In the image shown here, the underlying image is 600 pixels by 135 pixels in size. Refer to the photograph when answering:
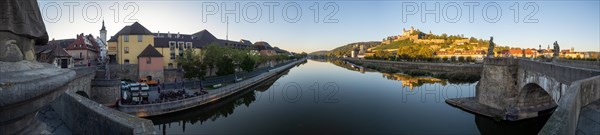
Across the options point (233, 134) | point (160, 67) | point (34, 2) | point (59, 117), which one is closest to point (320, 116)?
point (233, 134)

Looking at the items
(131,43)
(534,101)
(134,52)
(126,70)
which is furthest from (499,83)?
(131,43)

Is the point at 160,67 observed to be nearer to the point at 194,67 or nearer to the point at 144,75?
the point at 144,75

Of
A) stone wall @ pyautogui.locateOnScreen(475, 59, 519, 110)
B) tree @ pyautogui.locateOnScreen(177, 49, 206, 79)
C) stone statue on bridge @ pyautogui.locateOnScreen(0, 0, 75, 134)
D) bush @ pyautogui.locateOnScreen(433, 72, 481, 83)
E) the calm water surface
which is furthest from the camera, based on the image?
bush @ pyautogui.locateOnScreen(433, 72, 481, 83)

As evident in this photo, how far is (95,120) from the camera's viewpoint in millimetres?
4141

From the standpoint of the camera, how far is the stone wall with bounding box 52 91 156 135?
378cm

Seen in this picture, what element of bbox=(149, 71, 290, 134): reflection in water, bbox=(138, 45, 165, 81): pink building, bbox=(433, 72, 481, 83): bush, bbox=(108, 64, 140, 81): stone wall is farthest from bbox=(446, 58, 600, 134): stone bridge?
bbox=(108, 64, 140, 81): stone wall

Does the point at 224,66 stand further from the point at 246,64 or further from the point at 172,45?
the point at 172,45

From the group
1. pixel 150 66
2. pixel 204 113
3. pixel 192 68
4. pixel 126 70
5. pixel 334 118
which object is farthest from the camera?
pixel 150 66

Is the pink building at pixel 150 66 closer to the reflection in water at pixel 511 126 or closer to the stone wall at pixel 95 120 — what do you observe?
the stone wall at pixel 95 120

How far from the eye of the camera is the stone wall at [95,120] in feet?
12.4

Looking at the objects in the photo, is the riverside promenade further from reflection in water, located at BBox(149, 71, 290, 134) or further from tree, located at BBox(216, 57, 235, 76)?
tree, located at BBox(216, 57, 235, 76)

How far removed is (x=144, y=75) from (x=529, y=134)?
36.2 meters

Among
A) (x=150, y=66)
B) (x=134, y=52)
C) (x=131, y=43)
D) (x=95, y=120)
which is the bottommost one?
(x=95, y=120)

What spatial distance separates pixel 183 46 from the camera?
1737 inches
